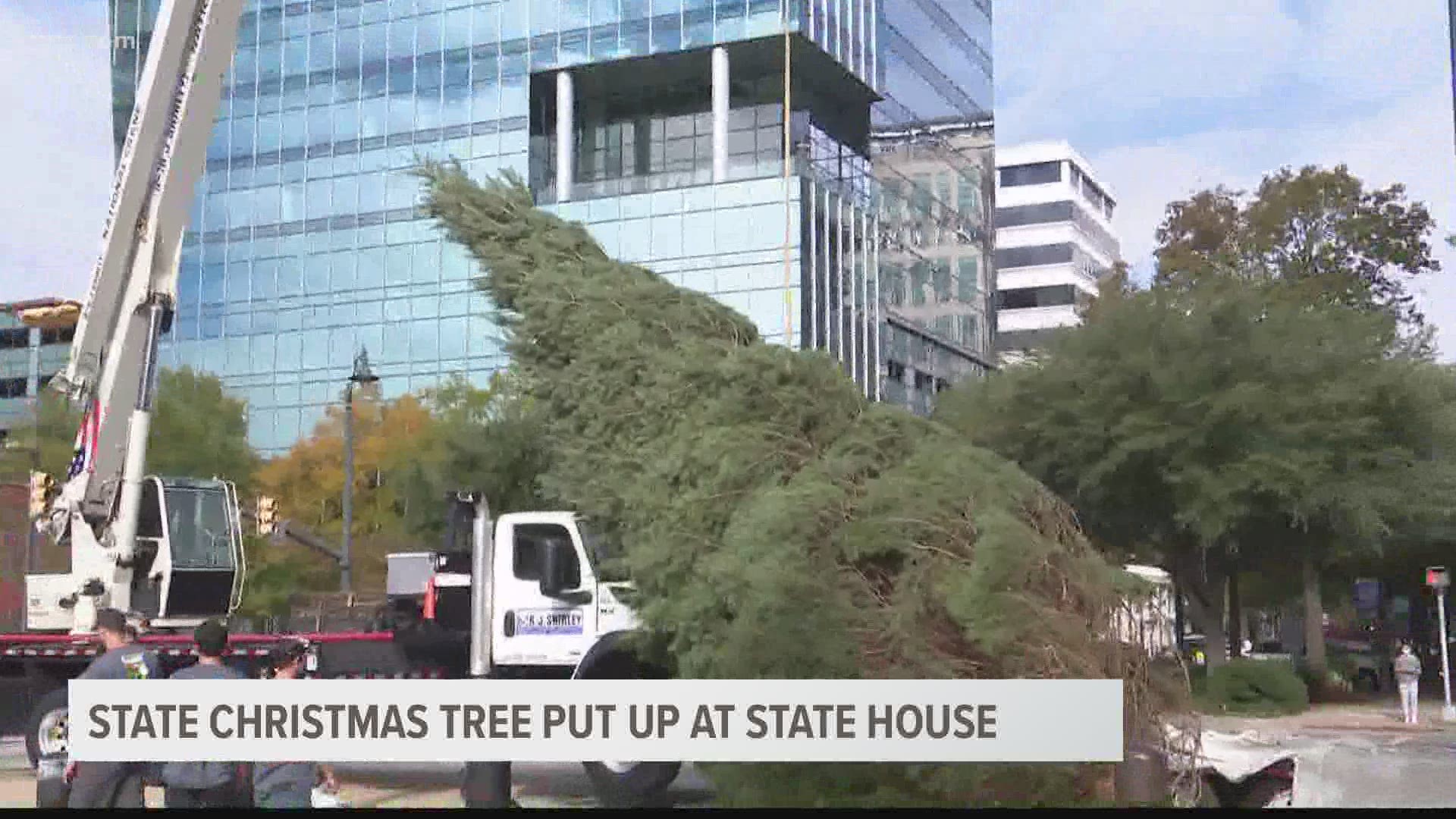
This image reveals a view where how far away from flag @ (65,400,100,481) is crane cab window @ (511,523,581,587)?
337 centimetres

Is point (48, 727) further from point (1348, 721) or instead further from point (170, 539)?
point (1348, 721)

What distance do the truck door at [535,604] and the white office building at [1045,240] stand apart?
12.7 feet

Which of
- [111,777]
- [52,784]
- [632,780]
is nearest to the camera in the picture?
[111,777]

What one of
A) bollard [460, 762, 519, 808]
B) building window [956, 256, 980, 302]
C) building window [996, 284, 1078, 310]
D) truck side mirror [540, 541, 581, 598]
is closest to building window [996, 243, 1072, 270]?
building window [996, 284, 1078, 310]

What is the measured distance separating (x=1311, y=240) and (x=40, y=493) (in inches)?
469

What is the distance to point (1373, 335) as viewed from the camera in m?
15.0

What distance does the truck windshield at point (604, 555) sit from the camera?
880 centimetres

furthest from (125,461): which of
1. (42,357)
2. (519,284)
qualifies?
(519,284)

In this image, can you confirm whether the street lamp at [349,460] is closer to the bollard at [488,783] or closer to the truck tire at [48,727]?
the truck tire at [48,727]

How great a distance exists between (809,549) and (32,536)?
6.76m

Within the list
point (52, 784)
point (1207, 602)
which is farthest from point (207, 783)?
point (1207, 602)

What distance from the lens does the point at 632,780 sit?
824 centimetres

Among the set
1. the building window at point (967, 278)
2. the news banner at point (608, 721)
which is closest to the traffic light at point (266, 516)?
the news banner at point (608, 721)
